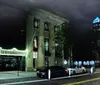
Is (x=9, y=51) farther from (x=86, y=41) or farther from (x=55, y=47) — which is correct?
(x=86, y=41)

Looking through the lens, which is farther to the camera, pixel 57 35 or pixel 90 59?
pixel 90 59

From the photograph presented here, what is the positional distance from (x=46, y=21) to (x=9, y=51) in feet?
39.3

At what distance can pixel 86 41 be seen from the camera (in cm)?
7388

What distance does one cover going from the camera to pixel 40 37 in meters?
54.0

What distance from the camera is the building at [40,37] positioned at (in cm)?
5125

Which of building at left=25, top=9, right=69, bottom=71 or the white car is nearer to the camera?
the white car

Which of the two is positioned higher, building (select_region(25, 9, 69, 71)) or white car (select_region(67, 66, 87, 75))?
building (select_region(25, 9, 69, 71))

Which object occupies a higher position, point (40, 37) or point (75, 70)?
point (40, 37)

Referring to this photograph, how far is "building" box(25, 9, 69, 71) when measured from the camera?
2018 inches

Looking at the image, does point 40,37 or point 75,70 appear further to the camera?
point 40,37

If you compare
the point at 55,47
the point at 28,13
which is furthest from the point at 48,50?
the point at 28,13

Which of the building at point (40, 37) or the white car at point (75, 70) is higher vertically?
the building at point (40, 37)

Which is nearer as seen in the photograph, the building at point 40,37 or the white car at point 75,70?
the white car at point 75,70

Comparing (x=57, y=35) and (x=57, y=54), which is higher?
(x=57, y=35)
